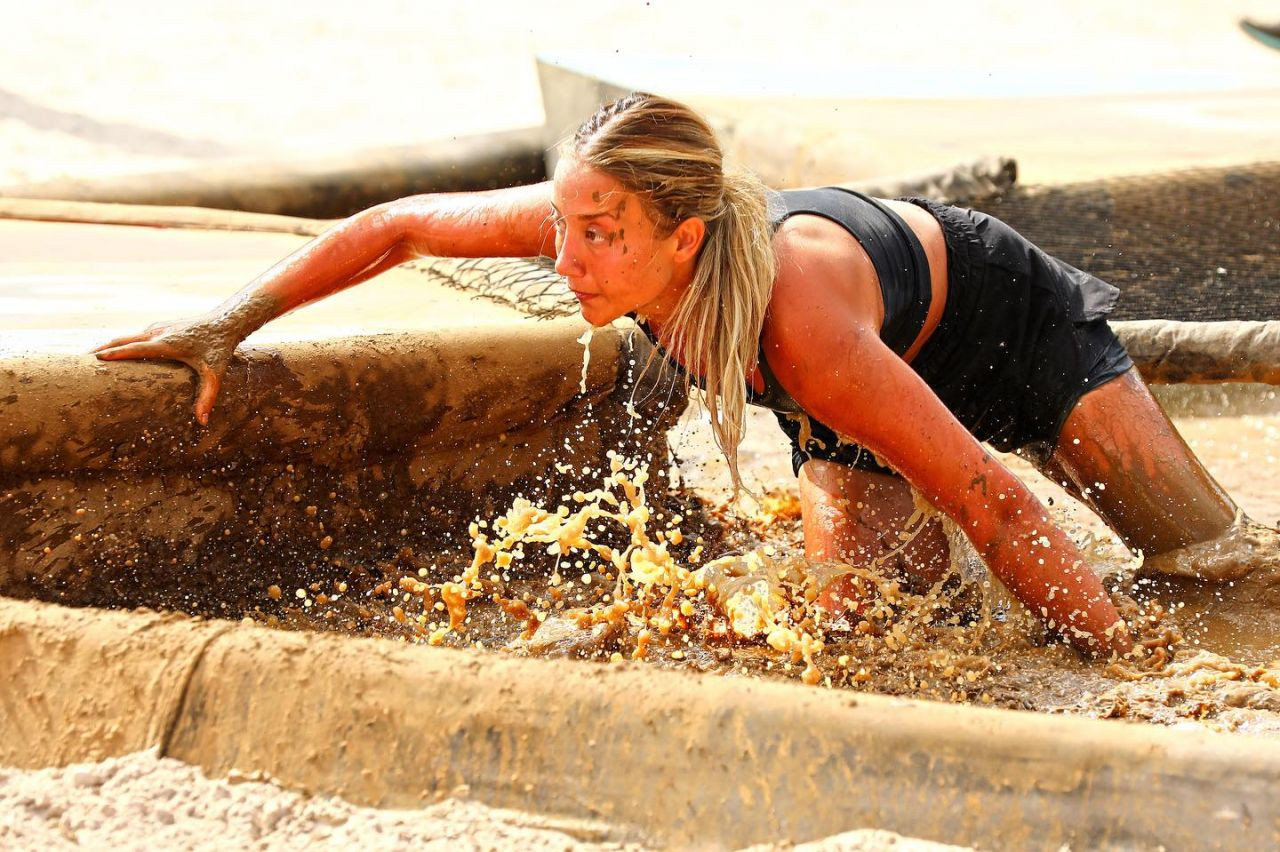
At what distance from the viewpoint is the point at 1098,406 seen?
8.96 feet

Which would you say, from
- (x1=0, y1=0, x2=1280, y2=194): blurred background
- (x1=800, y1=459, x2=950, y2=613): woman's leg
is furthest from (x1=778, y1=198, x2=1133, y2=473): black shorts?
(x1=0, y1=0, x2=1280, y2=194): blurred background

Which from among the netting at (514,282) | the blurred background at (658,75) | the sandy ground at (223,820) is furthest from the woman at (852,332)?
the blurred background at (658,75)

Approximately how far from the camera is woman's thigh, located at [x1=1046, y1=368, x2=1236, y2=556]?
2.73 metres

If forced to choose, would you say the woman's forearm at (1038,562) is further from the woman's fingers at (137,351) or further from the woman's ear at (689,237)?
the woman's fingers at (137,351)

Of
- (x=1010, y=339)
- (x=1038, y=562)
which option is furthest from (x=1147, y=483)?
(x=1038, y=562)

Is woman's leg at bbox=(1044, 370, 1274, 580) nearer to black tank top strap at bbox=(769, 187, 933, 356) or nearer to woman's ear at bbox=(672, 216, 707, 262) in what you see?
black tank top strap at bbox=(769, 187, 933, 356)

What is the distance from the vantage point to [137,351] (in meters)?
Answer: 2.49

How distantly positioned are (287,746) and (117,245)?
109 inches

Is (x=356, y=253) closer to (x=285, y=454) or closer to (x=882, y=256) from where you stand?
(x=285, y=454)

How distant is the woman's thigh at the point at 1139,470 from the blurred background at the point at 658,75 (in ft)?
9.87

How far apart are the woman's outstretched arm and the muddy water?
20.6 inches

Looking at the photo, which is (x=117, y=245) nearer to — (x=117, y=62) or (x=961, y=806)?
(x=961, y=806)

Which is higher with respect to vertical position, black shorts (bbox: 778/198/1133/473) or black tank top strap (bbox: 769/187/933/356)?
black tank top strap (bbox: 769/187/933/356)

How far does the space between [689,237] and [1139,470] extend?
1082 millimetres
